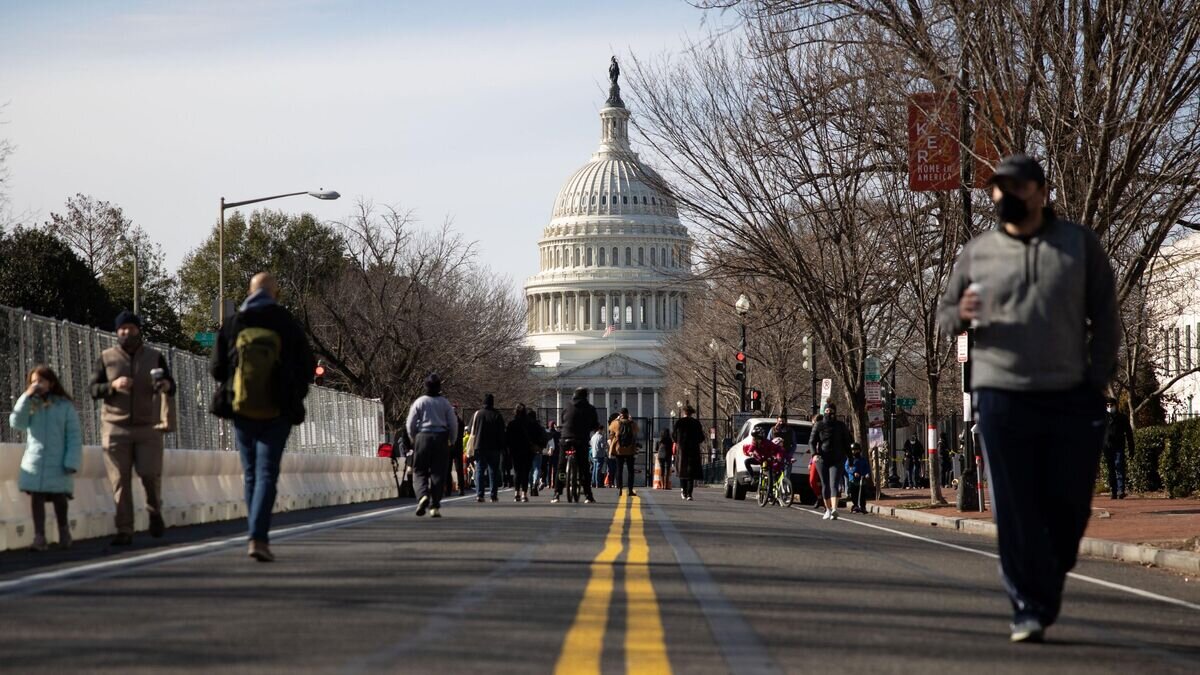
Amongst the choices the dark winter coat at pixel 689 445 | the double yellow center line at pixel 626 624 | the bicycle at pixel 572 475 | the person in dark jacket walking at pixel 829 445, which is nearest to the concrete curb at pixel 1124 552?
the person in dark jacket walking at pixel 829 445

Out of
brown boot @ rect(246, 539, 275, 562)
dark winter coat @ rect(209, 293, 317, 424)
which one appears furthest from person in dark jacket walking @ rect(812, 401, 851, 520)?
brown boot @ rect(246, 539, 275, 562)

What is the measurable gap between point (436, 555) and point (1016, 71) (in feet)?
43.8

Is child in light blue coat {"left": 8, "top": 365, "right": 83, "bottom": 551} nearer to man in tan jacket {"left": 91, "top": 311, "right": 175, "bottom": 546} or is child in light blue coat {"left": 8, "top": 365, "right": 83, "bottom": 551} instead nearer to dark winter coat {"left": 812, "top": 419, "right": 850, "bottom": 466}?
man in tan jacket {"left": 91, "top": 311, "right": 175, "bottom": 546}

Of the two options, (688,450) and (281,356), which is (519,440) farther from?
(281,356)

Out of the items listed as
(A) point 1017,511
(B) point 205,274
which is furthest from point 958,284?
(B) point 205,274

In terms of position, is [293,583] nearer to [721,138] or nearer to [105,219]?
[721,138]

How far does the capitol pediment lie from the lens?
167 m

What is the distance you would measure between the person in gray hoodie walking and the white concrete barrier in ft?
7.62

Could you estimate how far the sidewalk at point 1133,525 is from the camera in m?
16.5

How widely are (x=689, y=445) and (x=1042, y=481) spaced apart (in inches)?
1095

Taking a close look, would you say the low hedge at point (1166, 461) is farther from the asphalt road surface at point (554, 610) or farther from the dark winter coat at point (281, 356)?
the dark winter coat at point (281, 356)

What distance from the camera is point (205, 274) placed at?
9731 centimetres

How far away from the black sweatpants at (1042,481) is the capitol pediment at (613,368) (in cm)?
15756

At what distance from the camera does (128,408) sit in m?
15.5
